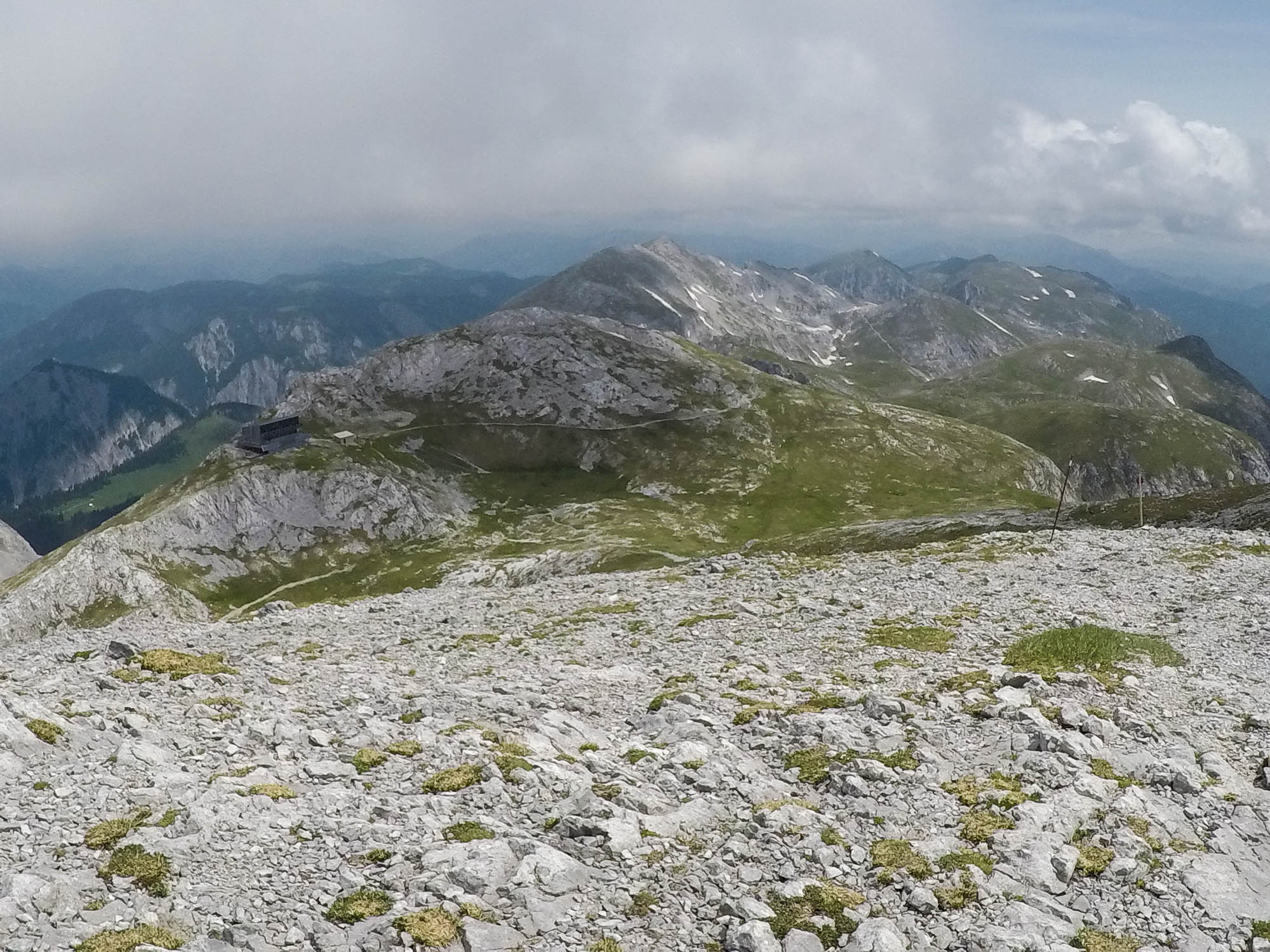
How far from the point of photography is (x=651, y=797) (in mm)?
17234

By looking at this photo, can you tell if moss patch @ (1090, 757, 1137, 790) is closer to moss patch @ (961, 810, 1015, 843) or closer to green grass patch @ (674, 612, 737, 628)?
moss patch @ (961, 810, 1015, 843)

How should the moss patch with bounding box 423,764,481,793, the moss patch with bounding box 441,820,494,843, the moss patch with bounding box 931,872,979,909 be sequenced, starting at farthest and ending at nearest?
the moss patch with bounding box 423,764,481,793 → the moss patch with bounding box 441,820,494,843 → the moss patch with bounding box 931,872,979,909

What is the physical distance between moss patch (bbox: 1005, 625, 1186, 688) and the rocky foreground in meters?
0.17

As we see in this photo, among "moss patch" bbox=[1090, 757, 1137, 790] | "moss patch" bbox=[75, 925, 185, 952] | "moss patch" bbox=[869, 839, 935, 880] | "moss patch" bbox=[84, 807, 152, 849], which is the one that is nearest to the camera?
"moss patch" bbox=[75, 925, 185, 952]

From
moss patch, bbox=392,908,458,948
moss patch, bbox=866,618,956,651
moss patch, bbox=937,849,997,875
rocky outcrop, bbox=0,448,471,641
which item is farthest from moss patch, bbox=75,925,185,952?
rocky outcrop, bbox=0,448,471,641

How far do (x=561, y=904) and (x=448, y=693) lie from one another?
40.7 ft

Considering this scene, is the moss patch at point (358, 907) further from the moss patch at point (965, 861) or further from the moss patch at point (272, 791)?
the moss patch at point (965, 861)

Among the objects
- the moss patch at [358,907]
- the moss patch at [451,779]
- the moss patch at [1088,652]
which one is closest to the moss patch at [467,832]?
the moss patch at [451,779]

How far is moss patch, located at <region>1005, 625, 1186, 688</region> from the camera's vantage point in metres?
26.5

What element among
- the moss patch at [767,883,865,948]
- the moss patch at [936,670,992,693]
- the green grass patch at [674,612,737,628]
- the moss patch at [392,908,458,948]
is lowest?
the green grass patch at [674,612,737,628]

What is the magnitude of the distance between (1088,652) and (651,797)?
67.5 feet

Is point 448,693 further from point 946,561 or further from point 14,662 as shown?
point 946,561

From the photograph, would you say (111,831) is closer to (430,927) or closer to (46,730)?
(46,730)

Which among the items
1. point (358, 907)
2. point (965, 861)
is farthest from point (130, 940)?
point (965, 861)
